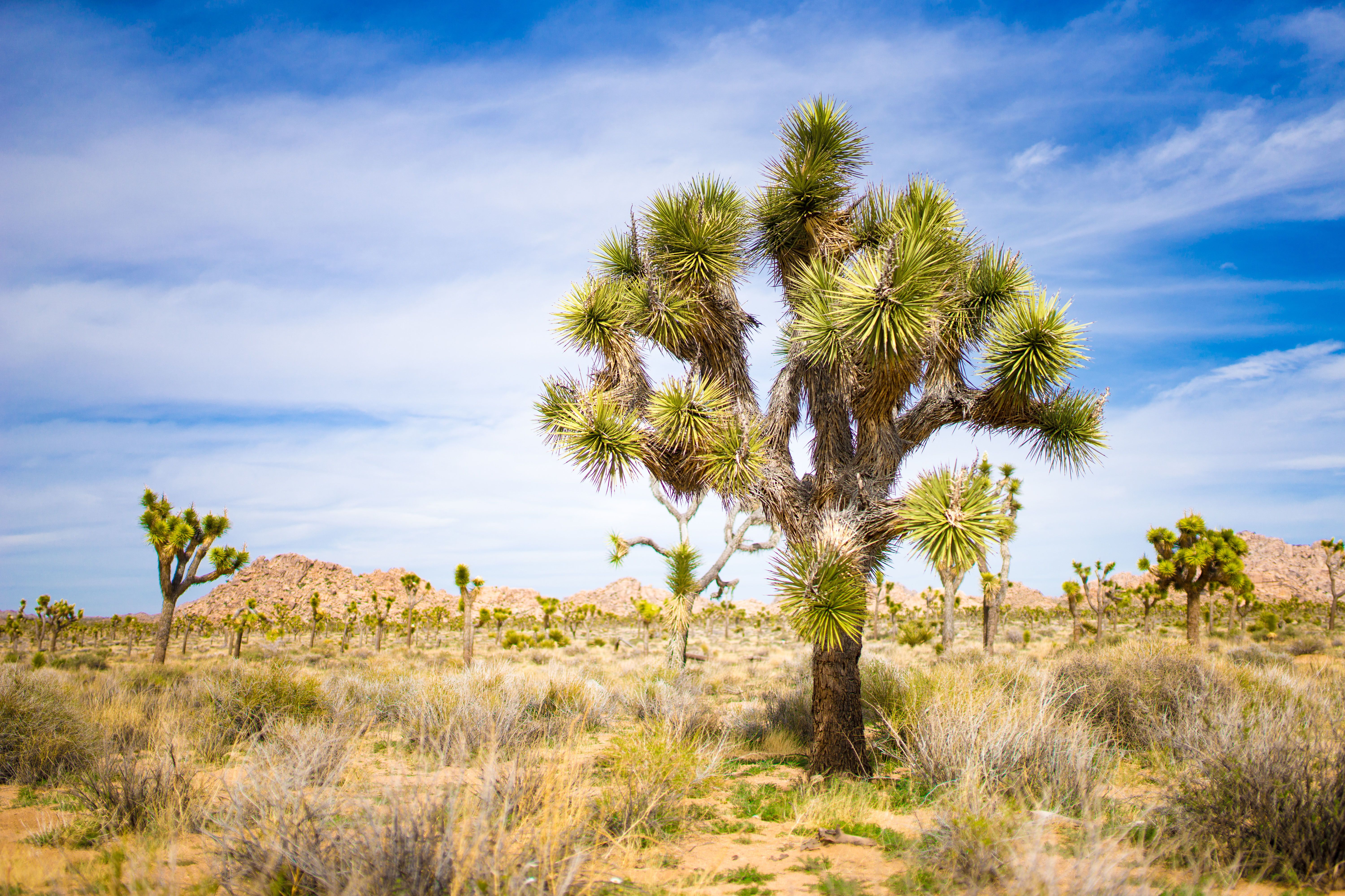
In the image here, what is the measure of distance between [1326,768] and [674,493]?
6684 millimetres

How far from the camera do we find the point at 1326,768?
15.7 ft

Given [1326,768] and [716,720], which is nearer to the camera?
[1326,768]

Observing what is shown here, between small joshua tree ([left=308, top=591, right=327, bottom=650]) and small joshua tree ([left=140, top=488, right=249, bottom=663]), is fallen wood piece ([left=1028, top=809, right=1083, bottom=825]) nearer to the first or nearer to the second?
small joshua tree ([left=140, top=488, right=249, bottom=663])

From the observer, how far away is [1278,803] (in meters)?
4.57

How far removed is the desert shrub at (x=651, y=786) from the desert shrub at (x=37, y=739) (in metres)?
6.94

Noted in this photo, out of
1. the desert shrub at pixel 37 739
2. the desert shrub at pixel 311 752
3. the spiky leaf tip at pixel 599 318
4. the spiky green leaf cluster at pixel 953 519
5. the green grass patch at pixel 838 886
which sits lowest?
the desert shrub at pixel 37 739

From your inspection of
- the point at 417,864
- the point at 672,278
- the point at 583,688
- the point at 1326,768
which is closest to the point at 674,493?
the point at 672,278

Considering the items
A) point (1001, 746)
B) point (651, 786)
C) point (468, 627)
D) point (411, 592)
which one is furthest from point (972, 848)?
point (411, 592)

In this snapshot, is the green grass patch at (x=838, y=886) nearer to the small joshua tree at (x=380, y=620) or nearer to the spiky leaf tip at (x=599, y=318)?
the spiky leaf tip at (x=599, y=318)

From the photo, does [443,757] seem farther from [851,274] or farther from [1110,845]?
[851,274]

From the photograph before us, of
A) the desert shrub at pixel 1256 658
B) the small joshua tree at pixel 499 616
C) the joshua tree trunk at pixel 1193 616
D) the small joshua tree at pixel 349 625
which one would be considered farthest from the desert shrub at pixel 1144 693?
the small joshua tree at pixel 349 625

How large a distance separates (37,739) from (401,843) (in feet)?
25.7

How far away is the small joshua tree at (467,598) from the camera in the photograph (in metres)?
18.9

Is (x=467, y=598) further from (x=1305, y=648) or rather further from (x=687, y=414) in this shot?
(x=1305, y=648)
